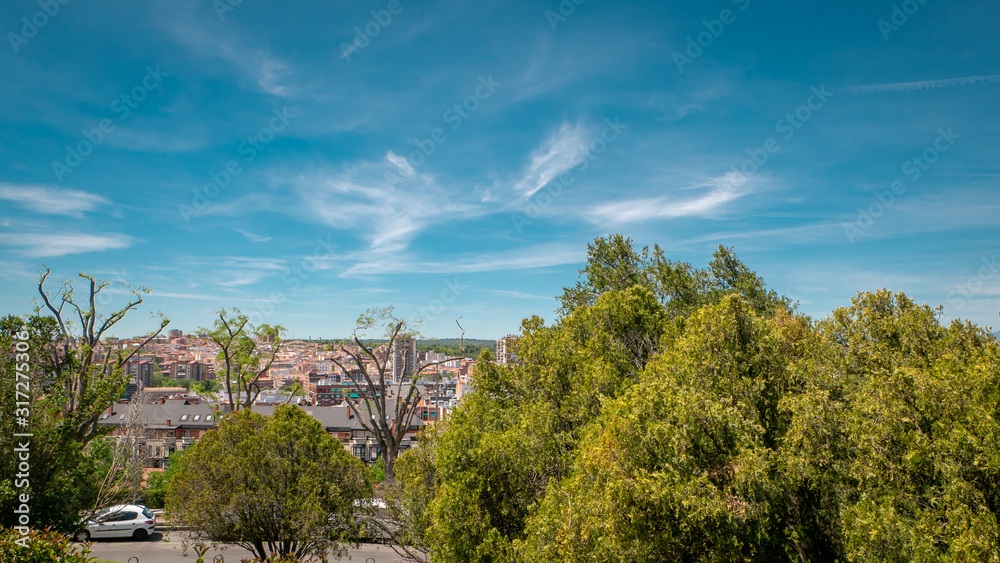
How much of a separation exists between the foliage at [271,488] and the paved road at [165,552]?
658 cm

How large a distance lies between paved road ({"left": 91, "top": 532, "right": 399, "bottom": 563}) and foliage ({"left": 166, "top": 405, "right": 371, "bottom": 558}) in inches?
259

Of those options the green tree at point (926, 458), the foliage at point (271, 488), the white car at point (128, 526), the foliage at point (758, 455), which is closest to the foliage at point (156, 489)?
the white car at point (128, 526)

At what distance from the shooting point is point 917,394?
6.91m

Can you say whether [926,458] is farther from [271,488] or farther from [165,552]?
[165,552]

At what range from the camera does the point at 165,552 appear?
2264cm

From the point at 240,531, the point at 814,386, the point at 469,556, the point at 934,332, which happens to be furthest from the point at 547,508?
the point at 240,531

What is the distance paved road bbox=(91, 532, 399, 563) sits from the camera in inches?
853

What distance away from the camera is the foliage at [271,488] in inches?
594

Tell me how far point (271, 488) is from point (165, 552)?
469 inches

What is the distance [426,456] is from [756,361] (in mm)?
9604

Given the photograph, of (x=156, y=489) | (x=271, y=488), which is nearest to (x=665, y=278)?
(x=271, y=488)

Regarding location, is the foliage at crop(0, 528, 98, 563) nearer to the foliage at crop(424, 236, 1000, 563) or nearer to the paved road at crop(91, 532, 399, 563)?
the foliage at crop(424, 236, 1000, 563)

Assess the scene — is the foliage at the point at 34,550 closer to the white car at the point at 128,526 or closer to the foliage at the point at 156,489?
the white car at the point at 128,526

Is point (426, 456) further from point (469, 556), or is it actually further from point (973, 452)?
point (973, 452)
